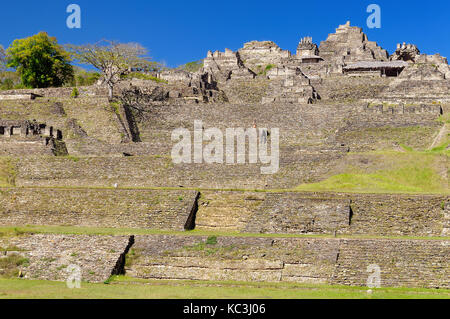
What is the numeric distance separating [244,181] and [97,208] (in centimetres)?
687

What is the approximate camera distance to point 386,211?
25156 millimetres

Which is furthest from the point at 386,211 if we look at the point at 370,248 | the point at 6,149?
the point at 6,149

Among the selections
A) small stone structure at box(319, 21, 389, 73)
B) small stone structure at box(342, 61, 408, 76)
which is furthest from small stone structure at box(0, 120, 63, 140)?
small stone structure at box(319, 21, 389, 73)

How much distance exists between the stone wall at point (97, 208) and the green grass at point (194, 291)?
5.39m

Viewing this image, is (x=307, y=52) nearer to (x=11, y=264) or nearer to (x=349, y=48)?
(x=349, y=48)

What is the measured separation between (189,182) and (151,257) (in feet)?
27.9

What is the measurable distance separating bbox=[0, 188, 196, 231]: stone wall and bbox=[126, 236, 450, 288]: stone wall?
10.5ft

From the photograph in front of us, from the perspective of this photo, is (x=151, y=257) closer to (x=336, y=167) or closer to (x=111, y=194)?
(x=111, y=194)

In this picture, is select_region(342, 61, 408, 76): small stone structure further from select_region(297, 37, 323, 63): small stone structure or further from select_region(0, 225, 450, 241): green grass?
select_region(0, 225, 450, 241): green grass

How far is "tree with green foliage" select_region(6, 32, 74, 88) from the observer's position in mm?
51094

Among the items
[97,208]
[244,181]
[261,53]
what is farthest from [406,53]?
[97,208]

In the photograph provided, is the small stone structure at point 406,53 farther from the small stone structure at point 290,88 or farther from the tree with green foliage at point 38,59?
the tree with green foliage at point 38,59

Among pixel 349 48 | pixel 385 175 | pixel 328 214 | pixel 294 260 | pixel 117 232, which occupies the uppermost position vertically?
pixel 349 48

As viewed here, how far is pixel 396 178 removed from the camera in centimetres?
2947
